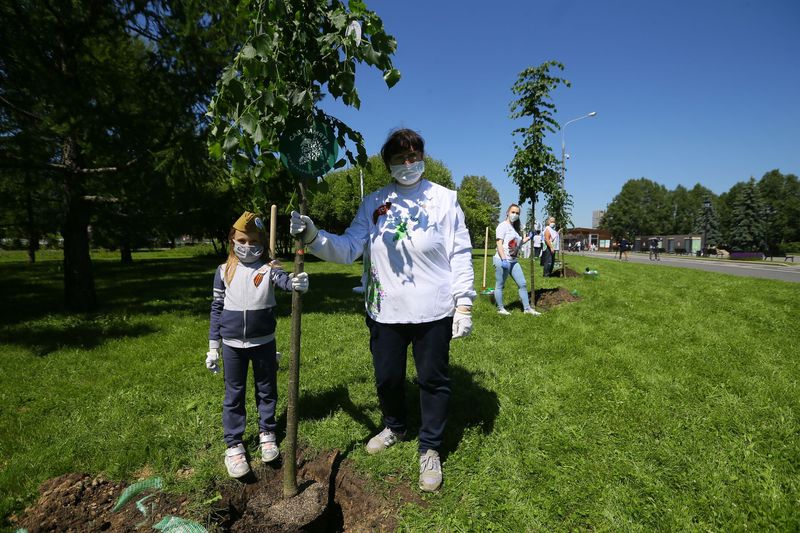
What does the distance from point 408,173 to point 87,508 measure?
116 inches

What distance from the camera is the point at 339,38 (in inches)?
85.9

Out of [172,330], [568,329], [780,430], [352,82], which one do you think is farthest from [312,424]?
[172,330]

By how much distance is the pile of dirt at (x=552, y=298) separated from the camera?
330 inches

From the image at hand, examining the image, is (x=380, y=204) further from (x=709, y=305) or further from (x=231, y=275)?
(x=709, y=305)

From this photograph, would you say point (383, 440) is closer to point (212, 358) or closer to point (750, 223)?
point (212, 358)

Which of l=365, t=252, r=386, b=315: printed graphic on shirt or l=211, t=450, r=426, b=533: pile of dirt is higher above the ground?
l=365, t=252, r=386, b=315: printed graphic on shirt

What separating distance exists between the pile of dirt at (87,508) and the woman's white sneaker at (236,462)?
0.33 meters

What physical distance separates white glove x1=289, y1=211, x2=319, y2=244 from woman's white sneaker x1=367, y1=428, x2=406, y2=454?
1776 millimetres

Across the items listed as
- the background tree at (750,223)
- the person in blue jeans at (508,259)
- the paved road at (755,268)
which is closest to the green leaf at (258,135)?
the person in blue jeans at (508,259)

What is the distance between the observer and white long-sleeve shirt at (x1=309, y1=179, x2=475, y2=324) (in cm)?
266

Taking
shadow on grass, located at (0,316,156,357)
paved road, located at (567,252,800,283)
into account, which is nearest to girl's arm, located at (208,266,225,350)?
shadow on grass, located at (0,316,156,357)

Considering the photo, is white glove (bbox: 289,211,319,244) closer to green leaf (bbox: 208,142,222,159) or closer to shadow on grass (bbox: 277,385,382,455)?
green leaf (bbox: 208,142,222,159)

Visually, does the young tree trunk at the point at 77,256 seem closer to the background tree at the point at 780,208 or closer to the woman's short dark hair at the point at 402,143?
the woman's short dark hair at the point at 402,143

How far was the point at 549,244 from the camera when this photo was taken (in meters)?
12.3
